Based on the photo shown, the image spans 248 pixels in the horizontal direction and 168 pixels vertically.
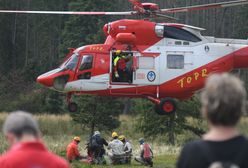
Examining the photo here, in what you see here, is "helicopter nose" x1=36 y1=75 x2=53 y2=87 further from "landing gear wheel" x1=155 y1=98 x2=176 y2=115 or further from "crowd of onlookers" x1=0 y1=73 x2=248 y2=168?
"crowd of onlookers" x1=0 y1=73 x2=248 y2=168

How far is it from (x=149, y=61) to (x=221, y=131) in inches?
636

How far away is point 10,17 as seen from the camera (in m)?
76.1

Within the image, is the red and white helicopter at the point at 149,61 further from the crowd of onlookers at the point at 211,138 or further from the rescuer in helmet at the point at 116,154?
the crowd of onlookers at the point at 211,138

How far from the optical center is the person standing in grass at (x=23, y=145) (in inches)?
204

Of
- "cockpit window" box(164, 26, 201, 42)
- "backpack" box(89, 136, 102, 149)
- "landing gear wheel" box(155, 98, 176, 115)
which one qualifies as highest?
"cockpit window" box(164, 26, 201, 42)

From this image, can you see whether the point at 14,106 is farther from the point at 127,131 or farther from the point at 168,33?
the point at 168,33

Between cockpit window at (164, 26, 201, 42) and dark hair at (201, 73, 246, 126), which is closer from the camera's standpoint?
dark hair at (201, 73, 246, 126)

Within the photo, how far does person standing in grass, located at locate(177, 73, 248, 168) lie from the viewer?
4762mm

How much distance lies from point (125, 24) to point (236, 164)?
53.2 ft

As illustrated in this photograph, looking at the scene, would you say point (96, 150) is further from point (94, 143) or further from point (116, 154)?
point (116, 154)

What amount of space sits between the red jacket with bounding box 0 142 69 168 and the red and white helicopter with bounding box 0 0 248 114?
15229 millimetres

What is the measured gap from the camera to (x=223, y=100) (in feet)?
15.6

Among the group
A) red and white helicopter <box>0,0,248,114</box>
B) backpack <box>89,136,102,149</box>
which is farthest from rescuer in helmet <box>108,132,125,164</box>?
red and white helicopter <box>0,0,248,114</box>

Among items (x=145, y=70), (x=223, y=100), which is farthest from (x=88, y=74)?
(x=223, y=100)
